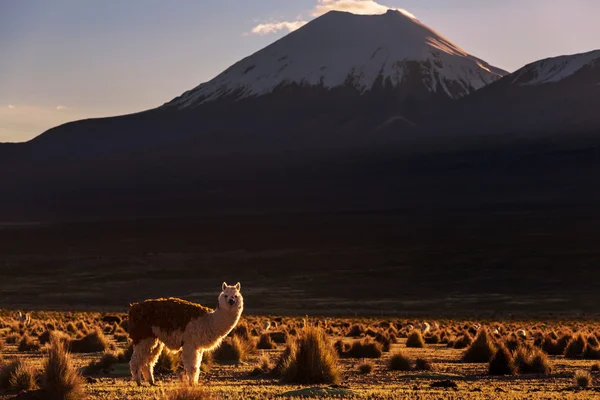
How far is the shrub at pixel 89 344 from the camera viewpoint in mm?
22859

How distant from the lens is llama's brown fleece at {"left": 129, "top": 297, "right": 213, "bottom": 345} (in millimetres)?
14375

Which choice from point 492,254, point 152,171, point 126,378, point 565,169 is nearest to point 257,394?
point 126,378

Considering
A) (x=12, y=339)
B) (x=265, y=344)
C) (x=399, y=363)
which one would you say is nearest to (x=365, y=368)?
(x=399, y=363)

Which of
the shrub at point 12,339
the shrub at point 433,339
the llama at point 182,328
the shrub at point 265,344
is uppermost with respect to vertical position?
the llama at point 182,328

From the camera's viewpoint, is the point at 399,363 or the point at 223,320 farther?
the point at 399,363

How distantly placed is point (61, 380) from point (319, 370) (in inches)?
184

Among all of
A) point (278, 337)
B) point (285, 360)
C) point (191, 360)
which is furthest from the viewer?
point (278, 337)

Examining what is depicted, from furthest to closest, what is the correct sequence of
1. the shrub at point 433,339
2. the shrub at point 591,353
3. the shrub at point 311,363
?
the shrub at point 433,339, the shrub at point 591,353, the shrub at point 311,363

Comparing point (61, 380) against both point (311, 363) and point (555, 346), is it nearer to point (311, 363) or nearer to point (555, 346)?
point (311, 363)

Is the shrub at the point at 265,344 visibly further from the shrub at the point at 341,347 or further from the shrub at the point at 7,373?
the shrub at the point at 7,373

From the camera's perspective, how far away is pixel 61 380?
42.0ft

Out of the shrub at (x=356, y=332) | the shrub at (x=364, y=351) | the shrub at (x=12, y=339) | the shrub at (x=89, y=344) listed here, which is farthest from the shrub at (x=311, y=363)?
the shrub at (x=356, y=332)

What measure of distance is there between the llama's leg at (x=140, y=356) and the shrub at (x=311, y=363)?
2560mm

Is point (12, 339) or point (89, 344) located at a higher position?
point (89, 344)
